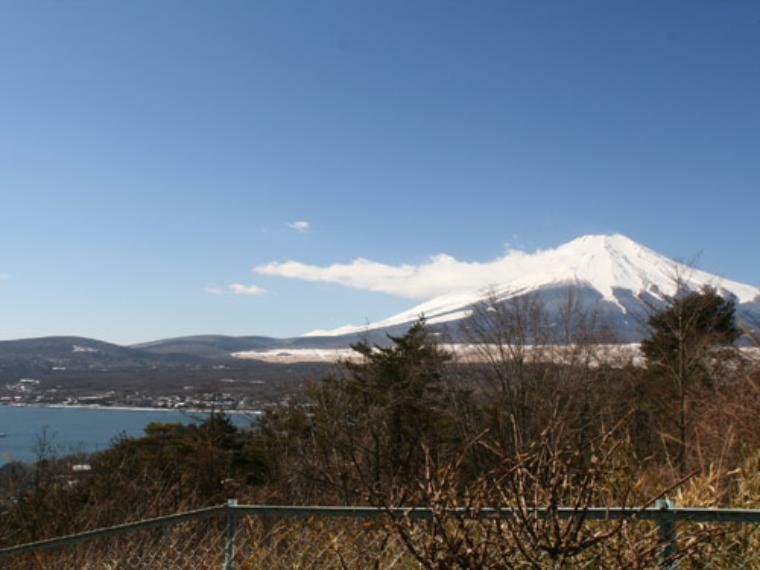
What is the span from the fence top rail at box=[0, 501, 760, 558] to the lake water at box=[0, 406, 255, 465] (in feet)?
192

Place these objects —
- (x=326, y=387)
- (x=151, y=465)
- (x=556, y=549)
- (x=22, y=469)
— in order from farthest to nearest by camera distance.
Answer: (x=151, y=465)
(x=326, y=387)
(x=22, y=469)
(x=556, y=549)

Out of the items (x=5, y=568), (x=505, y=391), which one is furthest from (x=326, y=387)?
(x=5, y=568)

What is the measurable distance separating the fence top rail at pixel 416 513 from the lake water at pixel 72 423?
58.4 metres

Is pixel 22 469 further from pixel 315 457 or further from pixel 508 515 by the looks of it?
pixel 508 515

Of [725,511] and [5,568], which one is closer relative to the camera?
[725,511]

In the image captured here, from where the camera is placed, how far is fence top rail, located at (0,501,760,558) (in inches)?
91.3

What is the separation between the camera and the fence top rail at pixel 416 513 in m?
2.32

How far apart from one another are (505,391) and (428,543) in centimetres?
1768

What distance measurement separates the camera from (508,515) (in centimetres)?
274

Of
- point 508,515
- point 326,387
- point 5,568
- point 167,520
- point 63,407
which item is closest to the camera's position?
point 508,515

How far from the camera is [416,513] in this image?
2.73m

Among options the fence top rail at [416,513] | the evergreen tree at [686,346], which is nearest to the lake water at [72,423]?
the evergreen tree at [686,346]

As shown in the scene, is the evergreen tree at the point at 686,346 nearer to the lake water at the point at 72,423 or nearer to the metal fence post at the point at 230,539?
the metal fence post at the point at 230,539

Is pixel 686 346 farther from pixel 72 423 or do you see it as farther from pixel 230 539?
pixel 72 423
